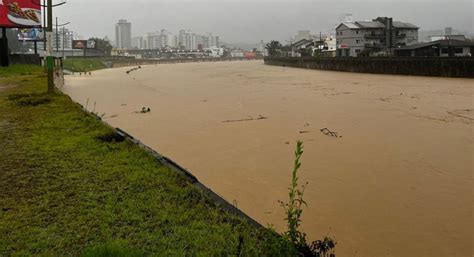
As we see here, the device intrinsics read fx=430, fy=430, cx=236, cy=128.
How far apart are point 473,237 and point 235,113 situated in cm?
1026

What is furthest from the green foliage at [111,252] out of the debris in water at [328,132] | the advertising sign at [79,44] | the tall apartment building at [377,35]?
the advertising sign at [79,44]

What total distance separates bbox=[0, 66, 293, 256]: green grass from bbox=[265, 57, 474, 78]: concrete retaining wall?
3406 cm

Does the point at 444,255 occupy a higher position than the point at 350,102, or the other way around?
the point at 350,102

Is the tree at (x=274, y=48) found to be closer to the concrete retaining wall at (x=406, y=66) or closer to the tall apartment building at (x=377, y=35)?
the tall apartment building at (x=377, y=35)

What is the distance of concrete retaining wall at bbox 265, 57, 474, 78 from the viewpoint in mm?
33922

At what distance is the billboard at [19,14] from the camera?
28128 mm

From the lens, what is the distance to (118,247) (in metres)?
2.88

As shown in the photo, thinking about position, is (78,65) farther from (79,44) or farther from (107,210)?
(107,210)

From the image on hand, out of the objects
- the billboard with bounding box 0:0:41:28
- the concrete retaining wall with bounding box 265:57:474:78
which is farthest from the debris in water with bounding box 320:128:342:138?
the concrete retaining wall with bounding box 265:57:474:78

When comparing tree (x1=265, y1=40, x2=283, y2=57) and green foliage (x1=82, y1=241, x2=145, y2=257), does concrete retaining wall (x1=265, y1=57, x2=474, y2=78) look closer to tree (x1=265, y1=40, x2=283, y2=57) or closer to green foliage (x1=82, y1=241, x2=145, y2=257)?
green foliage (x1=82, y1=241, x2=145, y2=257)

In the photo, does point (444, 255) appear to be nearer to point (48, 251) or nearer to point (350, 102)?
point (48, 251)

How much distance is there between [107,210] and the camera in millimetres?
3654

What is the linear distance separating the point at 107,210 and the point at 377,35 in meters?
65.0

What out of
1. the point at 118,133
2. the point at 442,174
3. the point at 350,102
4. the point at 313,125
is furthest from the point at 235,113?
the point at 442,174
